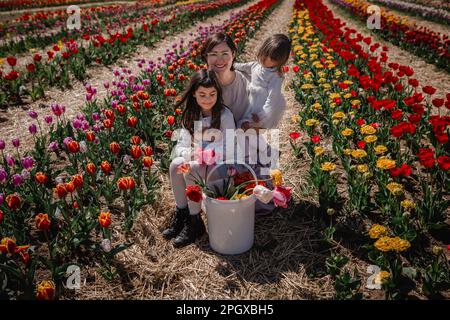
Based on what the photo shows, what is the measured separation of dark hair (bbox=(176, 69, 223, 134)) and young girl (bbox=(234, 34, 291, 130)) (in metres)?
0.36

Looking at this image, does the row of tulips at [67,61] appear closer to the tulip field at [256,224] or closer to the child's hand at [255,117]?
the tulip field at [256,224]

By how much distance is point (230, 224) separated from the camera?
2379mm

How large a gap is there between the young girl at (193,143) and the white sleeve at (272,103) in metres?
0.30

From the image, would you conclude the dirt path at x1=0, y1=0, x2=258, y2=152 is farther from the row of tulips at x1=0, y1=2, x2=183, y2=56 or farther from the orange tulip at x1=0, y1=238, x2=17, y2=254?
the orange tulip at x1=0, y1=238, x2=17, y2=254

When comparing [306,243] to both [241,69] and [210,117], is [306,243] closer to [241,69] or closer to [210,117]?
[210,117]

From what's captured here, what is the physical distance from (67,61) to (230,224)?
18.1 ft

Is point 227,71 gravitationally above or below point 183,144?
above

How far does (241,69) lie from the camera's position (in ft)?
10.8

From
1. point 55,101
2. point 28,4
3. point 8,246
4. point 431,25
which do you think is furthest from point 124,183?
point 28,4

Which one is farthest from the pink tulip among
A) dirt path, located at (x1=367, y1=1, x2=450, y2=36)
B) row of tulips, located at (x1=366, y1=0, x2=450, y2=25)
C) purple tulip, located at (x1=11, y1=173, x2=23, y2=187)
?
row of tulips, located at (x1=366, y1=0, x2=450, y2=25)

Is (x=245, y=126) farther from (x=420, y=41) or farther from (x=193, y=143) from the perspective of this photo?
(x=420, y=41)

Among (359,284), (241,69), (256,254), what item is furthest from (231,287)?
(241,69)

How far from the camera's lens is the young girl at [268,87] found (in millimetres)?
2760
